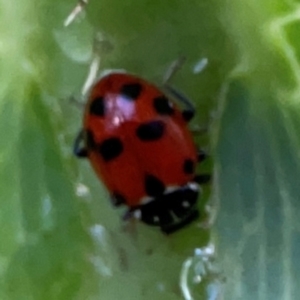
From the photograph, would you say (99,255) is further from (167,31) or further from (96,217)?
(167,31)

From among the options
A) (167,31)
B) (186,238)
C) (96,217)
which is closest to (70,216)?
(96,217)

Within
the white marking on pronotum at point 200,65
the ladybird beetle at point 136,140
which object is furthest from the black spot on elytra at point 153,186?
the white marking on pronotum at point 200,65

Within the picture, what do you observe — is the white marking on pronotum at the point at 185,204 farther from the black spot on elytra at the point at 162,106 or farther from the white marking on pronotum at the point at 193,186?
the black spot on elytra at the point at 162,106

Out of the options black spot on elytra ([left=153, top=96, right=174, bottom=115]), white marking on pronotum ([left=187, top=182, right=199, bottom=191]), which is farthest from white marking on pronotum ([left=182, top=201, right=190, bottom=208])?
black spot on elytra ([left=153, top=96, right=174, bottom=115])

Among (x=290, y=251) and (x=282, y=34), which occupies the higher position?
(x=282, y=34)

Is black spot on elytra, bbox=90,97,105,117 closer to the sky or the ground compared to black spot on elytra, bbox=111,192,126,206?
closer to the sky

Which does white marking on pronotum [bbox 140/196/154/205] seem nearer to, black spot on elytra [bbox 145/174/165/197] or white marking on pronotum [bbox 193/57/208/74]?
black spot on elytra [bbox 145/174/165/197]

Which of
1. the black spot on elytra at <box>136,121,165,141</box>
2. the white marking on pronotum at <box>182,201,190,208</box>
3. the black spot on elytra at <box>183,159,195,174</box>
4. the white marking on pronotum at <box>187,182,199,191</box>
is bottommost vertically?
the white marking on pronotum at <box>182,201,190,208</box>
